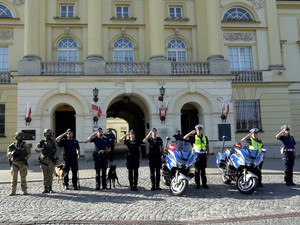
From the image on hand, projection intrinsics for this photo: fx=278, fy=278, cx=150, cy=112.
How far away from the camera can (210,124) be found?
55.1 ft

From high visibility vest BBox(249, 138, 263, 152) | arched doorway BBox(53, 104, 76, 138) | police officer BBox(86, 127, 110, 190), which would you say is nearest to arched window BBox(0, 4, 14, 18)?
arched doorway BBox(53, 104, 76, 138)

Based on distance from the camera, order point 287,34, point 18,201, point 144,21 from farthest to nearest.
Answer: point 287,34 < point 144,21 < point 18,201

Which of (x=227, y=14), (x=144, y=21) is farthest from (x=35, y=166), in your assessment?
(x=227, y=14)

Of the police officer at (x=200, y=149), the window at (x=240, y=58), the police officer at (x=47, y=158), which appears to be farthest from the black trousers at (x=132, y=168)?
the window at (x=240, y=58)

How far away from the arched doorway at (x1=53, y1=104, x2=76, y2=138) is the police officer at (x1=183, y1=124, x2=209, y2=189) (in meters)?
12.0

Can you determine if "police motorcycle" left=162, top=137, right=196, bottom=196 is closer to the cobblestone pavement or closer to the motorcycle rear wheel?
the cobblestone pavement

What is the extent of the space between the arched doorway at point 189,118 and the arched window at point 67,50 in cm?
830

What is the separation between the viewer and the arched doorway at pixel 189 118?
19130 millimetres

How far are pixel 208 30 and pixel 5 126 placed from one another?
47.2 feet

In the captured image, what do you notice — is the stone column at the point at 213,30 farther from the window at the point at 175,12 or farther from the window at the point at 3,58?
the window at the point at 3,58

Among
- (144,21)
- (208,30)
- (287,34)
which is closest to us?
(208,30)

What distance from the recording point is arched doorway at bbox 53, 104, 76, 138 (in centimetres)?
1861

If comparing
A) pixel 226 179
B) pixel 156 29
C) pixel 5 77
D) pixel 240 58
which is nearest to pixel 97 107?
pixel 156 29

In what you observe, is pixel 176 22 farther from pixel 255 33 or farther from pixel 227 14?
pixel 255 33
